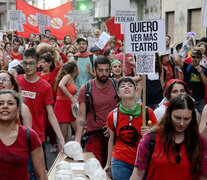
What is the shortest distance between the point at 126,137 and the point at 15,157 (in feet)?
5.39

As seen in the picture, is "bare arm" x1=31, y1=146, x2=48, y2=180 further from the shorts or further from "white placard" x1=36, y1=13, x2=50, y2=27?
"white placard" x1=36, y1=13, x2=50, y2=27

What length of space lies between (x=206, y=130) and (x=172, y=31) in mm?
20080

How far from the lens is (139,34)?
18.5ft

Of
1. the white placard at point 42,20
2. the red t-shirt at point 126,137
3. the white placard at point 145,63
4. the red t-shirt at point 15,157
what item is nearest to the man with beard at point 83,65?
the white placard at point 145,63

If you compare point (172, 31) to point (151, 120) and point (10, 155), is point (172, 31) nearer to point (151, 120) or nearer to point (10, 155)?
point (151, 120)

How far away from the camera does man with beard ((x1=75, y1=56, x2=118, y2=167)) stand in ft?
19.2

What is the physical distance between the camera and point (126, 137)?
487 centimetres

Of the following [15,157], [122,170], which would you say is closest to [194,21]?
[122,170]

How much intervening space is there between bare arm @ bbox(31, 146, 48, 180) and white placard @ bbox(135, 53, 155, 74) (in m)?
2.11

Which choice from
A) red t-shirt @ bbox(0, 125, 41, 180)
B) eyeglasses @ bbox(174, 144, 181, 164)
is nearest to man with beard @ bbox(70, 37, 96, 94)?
red t-shirt @ bbox(0, 125, 41, 180)

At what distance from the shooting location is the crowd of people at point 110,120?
3520mm

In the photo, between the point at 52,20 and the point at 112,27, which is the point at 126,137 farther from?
the point at 52,20

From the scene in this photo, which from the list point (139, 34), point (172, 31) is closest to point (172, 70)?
point (139, 34)

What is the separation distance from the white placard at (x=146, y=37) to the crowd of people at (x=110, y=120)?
0.48m
